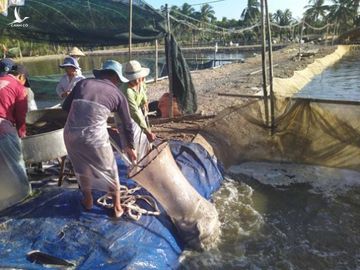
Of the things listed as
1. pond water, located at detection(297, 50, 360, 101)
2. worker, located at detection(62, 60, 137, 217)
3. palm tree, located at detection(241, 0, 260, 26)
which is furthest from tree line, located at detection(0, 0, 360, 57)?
worker, located at detection(62, 60, 137, 217)

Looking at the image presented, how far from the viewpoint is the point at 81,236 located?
13.3 ft

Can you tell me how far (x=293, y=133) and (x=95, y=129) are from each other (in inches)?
168

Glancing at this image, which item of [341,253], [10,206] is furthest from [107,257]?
[341,253]

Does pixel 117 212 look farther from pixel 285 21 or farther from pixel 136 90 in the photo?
pixel 285 21

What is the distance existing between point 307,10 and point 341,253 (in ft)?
217

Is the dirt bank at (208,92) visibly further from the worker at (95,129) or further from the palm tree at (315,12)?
the palm tree at (315,12)

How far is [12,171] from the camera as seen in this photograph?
4.62 m

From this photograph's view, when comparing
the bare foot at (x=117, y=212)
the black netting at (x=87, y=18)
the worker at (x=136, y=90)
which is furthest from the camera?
the black netting at (x=87, y=18)

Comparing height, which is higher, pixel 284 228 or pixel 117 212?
pixel 117 212

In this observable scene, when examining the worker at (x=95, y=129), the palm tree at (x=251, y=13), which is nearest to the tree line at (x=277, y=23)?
the palm tree at (x=251, y=13)

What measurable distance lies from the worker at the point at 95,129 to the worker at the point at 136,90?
1.15 metres

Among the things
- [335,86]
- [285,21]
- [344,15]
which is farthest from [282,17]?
[335,86]

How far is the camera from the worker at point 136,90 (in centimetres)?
555

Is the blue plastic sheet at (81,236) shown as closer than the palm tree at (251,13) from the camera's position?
Yes
